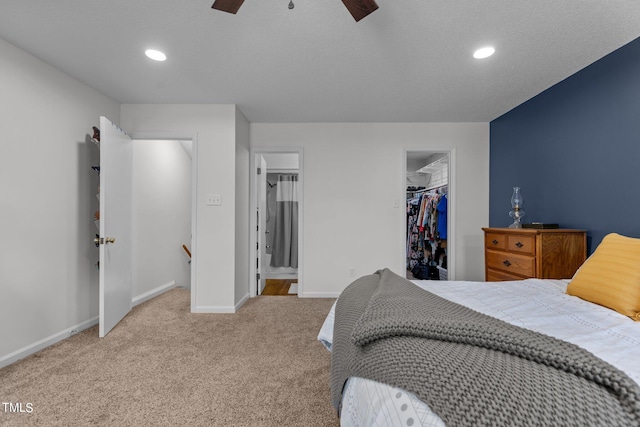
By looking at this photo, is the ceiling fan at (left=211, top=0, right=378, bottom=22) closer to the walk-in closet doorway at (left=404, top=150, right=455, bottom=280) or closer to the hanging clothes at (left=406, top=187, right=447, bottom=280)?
the walk-in closet doorway at (left=404, top=150, right=455, bottom=280)

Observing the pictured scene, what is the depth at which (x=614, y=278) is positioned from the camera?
50.0 inches

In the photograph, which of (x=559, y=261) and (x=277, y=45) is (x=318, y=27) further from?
(x=559, y=261)

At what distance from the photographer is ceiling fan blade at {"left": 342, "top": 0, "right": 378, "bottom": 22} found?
1249 millimetres

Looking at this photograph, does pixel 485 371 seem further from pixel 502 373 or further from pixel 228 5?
pixel 228 5

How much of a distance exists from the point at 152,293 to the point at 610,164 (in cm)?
469

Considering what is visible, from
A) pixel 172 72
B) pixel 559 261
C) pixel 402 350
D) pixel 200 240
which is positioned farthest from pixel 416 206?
pixel 402 350

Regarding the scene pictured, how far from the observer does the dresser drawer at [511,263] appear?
84.1 inches

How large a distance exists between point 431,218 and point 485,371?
150 inches

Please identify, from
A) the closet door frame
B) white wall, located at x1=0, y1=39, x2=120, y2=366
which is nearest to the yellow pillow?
the closet door frame

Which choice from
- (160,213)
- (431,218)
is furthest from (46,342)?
(431,218)

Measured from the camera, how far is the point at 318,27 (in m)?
1.73

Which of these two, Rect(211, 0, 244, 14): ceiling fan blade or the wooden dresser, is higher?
Rect(211, 0, 244, 14): ceiling fan blade

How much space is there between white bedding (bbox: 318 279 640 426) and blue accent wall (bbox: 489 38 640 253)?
2.88 feet

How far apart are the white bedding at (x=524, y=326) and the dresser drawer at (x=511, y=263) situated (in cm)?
49
